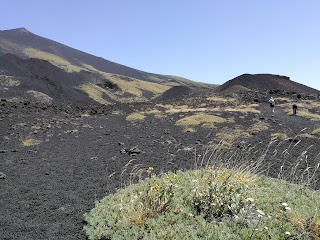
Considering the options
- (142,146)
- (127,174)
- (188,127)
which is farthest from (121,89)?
(127,174)

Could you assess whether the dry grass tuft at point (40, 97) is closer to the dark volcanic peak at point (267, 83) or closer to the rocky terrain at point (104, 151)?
the rocky terrain at point (104, 151)

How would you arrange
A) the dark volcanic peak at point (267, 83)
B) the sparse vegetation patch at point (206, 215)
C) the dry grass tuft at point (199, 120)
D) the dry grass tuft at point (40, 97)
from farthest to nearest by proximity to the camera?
the dark volcanic peak at point (267, 83) < the dry grass tuft at point (40, 97) < the dry grass tuft at point (199, 120) < the sparse vegetation patch at point (206, 215)

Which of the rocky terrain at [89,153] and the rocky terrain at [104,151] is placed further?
the rocky terrain at [104,151]

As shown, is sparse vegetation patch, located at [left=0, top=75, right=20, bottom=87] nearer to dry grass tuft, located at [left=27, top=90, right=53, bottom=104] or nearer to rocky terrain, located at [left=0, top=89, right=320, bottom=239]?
dry grass tuft, located at [left=27, top=90, right=53, bottom=104]

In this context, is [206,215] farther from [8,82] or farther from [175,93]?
[175,93]

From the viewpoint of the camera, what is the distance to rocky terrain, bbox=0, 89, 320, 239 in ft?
28.5

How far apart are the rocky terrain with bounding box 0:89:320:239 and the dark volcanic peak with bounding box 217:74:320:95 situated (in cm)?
3428

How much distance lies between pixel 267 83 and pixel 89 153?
5579 centimetres

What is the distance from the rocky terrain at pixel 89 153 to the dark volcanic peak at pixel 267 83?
34.3 metres

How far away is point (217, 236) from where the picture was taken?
6.17 m

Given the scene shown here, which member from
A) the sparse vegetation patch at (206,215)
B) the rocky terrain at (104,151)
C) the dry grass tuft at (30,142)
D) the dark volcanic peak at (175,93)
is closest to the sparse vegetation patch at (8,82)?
the rocky terrain at (104,151)

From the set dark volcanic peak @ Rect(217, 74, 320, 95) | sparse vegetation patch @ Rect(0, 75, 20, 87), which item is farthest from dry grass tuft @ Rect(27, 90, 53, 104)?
dark volcanic peak @ Rect(217, 74, 320, 95)

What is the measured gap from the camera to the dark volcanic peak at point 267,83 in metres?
63.7

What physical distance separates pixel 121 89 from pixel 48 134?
6213cm
